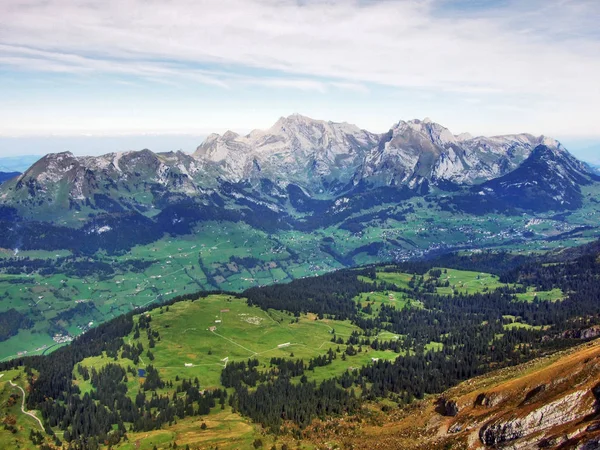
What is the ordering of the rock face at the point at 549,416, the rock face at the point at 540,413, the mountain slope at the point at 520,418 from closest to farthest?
the rock face at the point at 540,413
the mountain slope at the point at 520,418
the rock face at the point at 549,416

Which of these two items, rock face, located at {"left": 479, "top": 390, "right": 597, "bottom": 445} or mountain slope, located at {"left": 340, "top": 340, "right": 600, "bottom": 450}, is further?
rock face, located at {"left": 479, "top": 390, "right": 597, "bottom": 445}

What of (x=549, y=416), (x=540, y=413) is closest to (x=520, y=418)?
(x=540, y=413)

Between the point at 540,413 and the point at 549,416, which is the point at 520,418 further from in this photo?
the point at 549,416

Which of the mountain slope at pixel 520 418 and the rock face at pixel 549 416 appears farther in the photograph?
the rock face at pixel 549 416

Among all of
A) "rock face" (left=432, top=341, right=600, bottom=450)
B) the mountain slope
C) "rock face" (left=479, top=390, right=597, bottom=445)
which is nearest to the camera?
"rock face" (left=432, top=341, right=600, bottom=450)

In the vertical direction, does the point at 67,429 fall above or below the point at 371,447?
below

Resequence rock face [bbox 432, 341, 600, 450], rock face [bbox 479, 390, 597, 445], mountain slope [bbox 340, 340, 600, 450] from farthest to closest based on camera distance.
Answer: rock face [bbox 479, 390, 597, 445] → mountain slope [bbox 340, 340, 600, 450] → rock face [bbox 432, 341, 600, 450]

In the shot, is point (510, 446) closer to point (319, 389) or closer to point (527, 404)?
point (527, 404)

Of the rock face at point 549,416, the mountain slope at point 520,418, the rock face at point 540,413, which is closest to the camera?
the rock face at point 540,413

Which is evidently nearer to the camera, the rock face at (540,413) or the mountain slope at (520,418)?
the rock face at (540,413)

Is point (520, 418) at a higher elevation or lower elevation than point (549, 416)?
lower

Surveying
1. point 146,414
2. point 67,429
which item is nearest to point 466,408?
point 146,414
